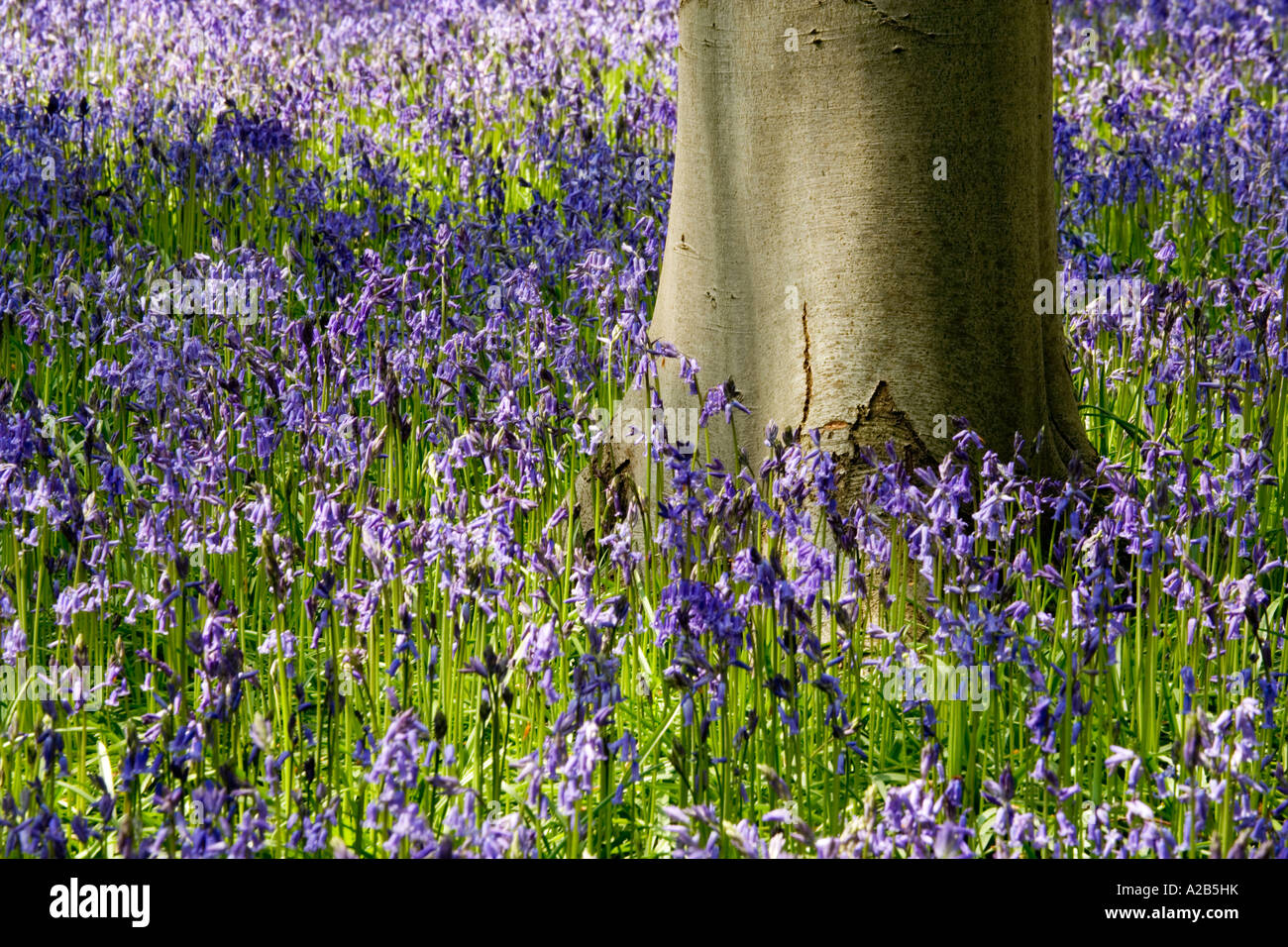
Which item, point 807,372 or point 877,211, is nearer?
point 877,211

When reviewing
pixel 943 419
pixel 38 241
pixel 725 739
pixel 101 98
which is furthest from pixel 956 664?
pixel 101 98

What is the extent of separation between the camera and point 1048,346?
3615 mm

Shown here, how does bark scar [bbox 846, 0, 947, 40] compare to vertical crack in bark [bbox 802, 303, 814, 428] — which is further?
vertical crack in bark [bbox 802, 303, 814, 428]

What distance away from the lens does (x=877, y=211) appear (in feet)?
10.8

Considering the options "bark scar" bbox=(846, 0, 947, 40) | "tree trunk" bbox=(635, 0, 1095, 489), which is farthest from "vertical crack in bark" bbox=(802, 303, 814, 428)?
"bark scar" bbox=(846, 0, 947, 40)

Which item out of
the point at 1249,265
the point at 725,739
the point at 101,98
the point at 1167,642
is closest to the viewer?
the point at 725,739

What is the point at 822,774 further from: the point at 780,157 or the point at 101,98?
the point at 101,98

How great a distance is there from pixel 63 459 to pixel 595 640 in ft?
4.28

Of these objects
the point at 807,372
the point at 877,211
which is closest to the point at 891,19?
the point at 877,211

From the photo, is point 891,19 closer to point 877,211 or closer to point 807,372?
point 877,211

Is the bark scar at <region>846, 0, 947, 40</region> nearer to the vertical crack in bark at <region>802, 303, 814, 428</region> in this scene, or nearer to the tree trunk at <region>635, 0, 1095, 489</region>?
the tree trunk at <region>635, 0, 1095, 489</region>

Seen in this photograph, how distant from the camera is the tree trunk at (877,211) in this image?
3.25m

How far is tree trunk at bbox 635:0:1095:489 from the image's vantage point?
3.25 meters

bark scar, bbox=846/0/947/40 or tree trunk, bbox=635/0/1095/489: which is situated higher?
bark scar, bbox=846/0/947/40
